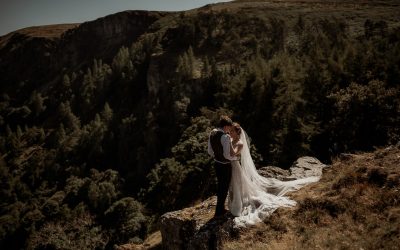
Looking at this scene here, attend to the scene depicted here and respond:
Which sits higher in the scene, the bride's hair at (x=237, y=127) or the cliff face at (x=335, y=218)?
the bride's hair at (x=237, y=127)

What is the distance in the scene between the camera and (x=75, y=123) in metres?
102

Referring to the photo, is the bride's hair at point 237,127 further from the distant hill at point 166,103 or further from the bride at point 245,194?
A: the distant hill at point 166,103

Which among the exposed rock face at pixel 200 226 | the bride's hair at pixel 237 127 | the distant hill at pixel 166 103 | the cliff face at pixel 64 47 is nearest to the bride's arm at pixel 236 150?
the bride's hair at pixel 237 127

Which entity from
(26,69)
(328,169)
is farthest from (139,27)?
(328,169)

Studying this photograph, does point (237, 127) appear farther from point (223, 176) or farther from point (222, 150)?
point (223, 176)

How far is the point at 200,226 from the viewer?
9.94m

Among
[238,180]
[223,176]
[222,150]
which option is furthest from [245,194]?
[222,150]

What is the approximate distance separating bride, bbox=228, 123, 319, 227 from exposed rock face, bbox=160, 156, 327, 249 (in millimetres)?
390

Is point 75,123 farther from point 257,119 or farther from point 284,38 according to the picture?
point 257,119

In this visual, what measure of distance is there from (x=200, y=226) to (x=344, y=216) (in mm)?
3780

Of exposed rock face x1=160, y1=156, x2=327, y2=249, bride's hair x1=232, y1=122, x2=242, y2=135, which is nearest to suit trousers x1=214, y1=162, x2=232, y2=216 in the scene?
exposed rock face x1=160, y1=156, x2=327, y2=249

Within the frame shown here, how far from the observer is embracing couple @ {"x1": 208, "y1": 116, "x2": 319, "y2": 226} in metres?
8.96

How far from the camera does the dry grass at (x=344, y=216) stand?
7.07 meters

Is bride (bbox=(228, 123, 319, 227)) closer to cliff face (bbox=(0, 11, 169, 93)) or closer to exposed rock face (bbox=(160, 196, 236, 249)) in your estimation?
exposed rock face (bbox=(160, 196, 236, 249))
